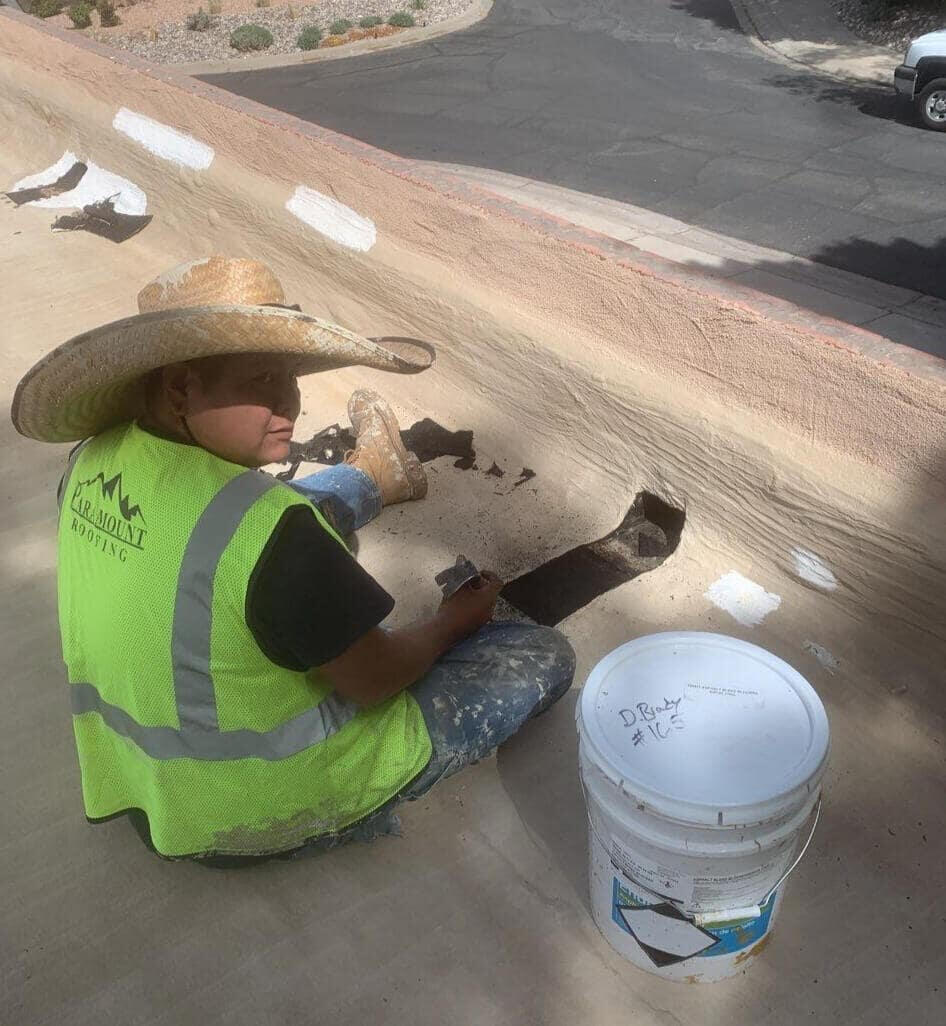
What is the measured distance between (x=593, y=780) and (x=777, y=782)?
32 cm

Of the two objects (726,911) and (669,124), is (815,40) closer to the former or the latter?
(669,124)

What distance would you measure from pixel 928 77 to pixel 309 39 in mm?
10159

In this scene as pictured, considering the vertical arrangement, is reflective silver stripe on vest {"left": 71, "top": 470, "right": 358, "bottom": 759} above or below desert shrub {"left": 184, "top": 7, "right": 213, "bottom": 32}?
above

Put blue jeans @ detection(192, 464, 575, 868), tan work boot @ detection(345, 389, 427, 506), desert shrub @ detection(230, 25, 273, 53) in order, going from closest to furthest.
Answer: blue jeans @ detection(192, 464, 575, 868)
tan work boot @ detection(345, 389, 427, 506)
desert shrub @ detection(230, 25, 273, 53)

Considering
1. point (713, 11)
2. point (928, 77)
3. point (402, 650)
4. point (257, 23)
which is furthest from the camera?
point (257, 23)

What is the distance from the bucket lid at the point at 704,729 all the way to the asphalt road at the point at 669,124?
5944 mm

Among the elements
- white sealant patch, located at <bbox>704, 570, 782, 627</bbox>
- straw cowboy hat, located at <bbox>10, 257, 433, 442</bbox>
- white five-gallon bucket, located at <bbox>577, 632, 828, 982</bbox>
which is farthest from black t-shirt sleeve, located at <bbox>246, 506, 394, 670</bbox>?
white sealant patch, located at <bbox>704, 570, 782, 627</bbox>

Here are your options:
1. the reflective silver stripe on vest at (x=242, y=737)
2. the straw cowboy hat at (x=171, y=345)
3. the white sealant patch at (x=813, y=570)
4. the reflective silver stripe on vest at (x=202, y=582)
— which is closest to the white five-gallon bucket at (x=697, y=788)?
the reflective silver stripe on vest at (x=242, y=737)

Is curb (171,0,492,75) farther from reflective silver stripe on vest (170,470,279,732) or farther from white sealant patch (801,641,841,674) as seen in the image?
→ reflective silver stripe on vest (170,470,279,732)

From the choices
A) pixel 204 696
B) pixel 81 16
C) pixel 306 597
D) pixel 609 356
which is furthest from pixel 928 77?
pixel 81 16

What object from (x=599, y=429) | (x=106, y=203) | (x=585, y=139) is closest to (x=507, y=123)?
(x=585, y=139)

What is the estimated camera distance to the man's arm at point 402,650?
5.80ft

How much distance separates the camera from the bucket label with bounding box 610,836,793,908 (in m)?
1.60

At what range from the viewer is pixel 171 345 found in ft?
5.23
